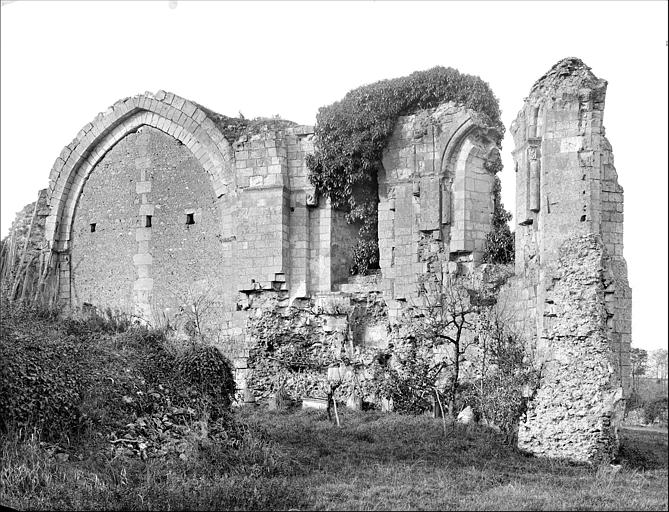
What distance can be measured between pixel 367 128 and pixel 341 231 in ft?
5.76

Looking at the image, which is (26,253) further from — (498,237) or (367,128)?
(498,237)

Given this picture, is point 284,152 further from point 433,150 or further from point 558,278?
point 558,278

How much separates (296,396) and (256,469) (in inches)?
238

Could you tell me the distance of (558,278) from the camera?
1305 cm

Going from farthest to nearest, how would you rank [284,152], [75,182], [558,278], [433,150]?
[75,182], [284,152], [433,150], [558,278]

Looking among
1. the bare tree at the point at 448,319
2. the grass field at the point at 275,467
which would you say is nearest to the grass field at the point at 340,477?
the grass field at the point at 275,467

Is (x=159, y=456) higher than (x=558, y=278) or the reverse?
the reverse

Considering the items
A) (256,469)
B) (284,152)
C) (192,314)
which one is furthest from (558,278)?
A: (192,314)

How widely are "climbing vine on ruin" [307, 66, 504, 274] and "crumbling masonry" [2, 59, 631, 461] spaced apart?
23 cm

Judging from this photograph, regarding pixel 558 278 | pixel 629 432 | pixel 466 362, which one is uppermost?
pixel 558 278

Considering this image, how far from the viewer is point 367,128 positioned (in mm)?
16656

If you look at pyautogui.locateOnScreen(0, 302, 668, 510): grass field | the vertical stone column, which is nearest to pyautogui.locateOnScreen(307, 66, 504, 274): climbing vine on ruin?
the vertical stone column

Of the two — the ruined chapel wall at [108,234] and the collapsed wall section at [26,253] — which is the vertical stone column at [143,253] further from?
the collapsed wall section at [26,253]

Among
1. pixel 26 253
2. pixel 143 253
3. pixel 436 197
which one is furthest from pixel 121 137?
pixel 436 197
